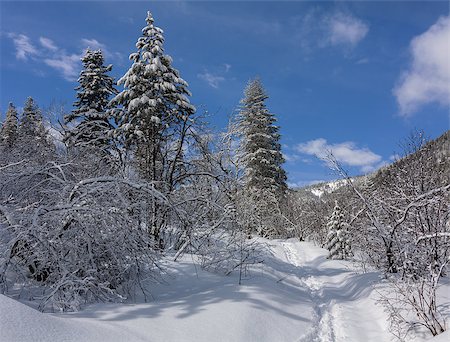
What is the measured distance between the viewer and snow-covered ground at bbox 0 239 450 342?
13.0 feet

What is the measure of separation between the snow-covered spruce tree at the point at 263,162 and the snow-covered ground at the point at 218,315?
672 inches

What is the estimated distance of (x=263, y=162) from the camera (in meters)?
29.4

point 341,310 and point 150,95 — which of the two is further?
point 150,95

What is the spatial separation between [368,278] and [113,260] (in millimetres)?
7580

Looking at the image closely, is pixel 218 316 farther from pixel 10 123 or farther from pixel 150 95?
pixel 10 123

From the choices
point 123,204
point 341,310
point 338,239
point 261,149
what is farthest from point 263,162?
point 123,204

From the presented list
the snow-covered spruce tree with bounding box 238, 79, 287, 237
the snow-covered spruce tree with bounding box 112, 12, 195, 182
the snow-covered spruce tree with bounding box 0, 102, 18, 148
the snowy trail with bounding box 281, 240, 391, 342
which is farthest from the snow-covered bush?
the snow-covered spruce tree with bounding box 0, 102, 18, 148

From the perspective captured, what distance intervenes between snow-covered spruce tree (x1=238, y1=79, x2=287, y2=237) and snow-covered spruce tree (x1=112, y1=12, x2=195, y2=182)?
534 inches

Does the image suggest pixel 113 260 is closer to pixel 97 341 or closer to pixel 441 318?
pixel 97 341

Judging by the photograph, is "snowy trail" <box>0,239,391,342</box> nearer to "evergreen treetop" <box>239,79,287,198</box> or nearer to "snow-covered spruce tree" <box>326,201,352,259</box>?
"snow-covered spruce tree" <box>326,201,352,259</box>

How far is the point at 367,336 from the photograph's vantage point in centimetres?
659

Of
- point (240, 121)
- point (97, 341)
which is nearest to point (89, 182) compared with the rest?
point (97, 341)

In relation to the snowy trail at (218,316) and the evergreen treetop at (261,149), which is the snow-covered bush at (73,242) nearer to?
the snowy trail at (218,316)

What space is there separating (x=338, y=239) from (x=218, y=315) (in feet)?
50.8
